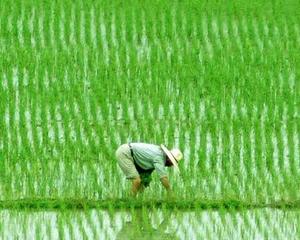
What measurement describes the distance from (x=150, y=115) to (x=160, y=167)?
1933 millimetres

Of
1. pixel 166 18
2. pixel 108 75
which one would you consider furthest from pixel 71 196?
pixel 166 18

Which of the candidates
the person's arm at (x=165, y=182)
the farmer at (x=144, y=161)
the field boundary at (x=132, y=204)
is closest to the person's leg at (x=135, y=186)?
the farmer at (x=144, y=161)

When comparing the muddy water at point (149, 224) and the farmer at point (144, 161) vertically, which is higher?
the farmer at point (144, 161)

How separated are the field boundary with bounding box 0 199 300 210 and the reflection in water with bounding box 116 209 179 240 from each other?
135 mm

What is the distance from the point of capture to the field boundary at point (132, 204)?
30.0 feet

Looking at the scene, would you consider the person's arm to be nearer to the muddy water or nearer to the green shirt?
the green shirt

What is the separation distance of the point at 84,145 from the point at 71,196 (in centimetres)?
110

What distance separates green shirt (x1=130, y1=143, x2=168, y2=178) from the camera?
929 centimetres

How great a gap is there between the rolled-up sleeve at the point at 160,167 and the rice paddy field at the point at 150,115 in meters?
0.24

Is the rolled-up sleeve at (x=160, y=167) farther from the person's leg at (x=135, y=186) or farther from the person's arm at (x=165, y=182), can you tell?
the person's leg at (x=135, y=186)

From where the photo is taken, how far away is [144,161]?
949 cm

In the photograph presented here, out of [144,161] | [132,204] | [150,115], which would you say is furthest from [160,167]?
[150,115]

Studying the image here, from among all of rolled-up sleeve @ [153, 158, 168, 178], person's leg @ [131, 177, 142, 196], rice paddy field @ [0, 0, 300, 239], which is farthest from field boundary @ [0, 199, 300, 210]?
rolled-up sleeve @ [153, 158, 168, 178]

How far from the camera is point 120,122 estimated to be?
1100cm
